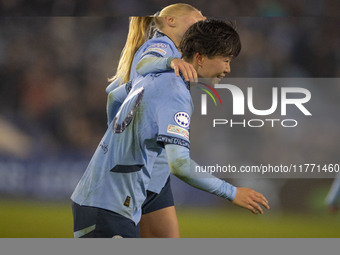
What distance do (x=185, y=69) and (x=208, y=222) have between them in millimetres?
1557

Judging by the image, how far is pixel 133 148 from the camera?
1670 mm

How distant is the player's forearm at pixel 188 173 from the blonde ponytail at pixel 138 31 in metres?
1.10

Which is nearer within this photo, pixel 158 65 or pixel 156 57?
pixel 158 65

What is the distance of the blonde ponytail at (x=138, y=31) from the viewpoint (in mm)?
2721

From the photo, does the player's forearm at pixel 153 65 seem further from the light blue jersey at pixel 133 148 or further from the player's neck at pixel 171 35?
A: the player's neck at pixel 171 35

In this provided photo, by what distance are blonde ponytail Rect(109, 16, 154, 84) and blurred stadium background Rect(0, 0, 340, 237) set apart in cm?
18

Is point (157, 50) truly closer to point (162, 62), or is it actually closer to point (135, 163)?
point (162, 62)

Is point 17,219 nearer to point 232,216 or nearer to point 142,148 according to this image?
point 232,216

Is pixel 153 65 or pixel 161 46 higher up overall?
pixel 161 46

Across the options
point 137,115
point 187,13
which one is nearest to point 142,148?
point 137,115

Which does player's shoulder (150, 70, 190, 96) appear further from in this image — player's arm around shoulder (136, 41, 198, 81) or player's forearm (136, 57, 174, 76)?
player's forearm (136, 57, 174, 76)

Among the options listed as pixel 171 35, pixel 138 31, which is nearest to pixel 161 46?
pixel 171 35

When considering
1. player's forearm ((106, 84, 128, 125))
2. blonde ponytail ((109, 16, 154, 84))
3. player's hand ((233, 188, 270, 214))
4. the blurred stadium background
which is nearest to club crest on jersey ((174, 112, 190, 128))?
player's hand ((233, 188, 270, 214))

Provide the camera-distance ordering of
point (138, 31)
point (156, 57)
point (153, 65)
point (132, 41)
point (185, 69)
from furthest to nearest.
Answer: point (138, 31) < point (132, 41) < point (156, 57) < point (153, 65) < point (185, 69)
